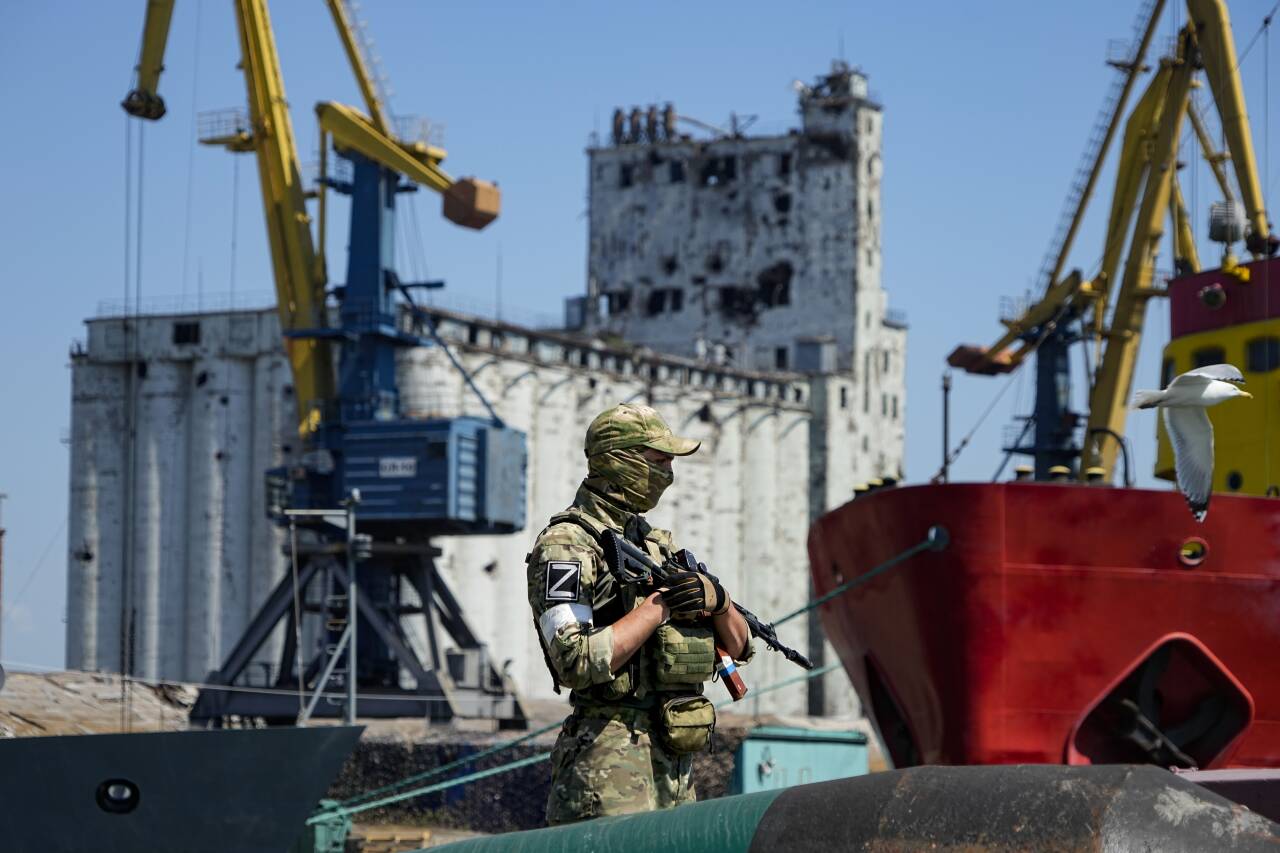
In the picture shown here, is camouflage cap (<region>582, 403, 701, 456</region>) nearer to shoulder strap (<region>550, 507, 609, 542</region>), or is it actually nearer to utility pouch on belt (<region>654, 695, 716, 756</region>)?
shoulder strap (<region>550, 507, 609, 542</region>)

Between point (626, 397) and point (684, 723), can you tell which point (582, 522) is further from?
point (626, 397)

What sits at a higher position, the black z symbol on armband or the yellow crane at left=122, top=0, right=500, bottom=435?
the yellow crane at left=122, top=0, right=500, bottom=435

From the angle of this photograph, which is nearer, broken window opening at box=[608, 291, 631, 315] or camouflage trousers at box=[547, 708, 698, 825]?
camouflage trousers at box=[547, 708, 698, 825]

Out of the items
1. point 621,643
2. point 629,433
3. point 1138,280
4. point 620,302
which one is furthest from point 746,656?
point 620,302

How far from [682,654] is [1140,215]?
27.1m

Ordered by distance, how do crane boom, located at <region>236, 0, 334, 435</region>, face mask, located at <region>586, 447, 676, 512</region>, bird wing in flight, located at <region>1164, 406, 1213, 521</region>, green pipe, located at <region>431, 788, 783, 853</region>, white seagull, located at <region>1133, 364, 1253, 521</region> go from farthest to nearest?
crane boom, located at <region>236, 0, 334, 435</region> → bird wing in flight, located at <region>1164, 406, 1213, 521</region> → white seagull, located at <region>1133, 364, 1253, 521</region> → face mask, located at <region>586, 447, 676, 512</region> → green pipe, located at <region>431, 788, 783, 853</region>

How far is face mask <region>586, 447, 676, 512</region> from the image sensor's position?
20.5ft

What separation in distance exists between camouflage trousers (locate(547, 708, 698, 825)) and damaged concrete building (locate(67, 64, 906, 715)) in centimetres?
3101

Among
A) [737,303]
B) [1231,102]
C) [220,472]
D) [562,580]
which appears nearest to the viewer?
[562,580]

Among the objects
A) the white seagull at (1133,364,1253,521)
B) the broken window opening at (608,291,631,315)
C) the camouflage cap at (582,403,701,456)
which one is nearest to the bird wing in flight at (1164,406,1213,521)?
the white seagull at (1133,364,1253,521)

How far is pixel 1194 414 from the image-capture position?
12922mm

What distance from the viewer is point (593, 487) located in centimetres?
630

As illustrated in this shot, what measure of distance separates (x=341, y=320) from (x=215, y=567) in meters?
14.6

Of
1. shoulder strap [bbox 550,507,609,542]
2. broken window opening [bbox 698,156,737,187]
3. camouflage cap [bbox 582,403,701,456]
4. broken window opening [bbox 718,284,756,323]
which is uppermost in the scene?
broken window opening [bbox 698,156,737,187]
